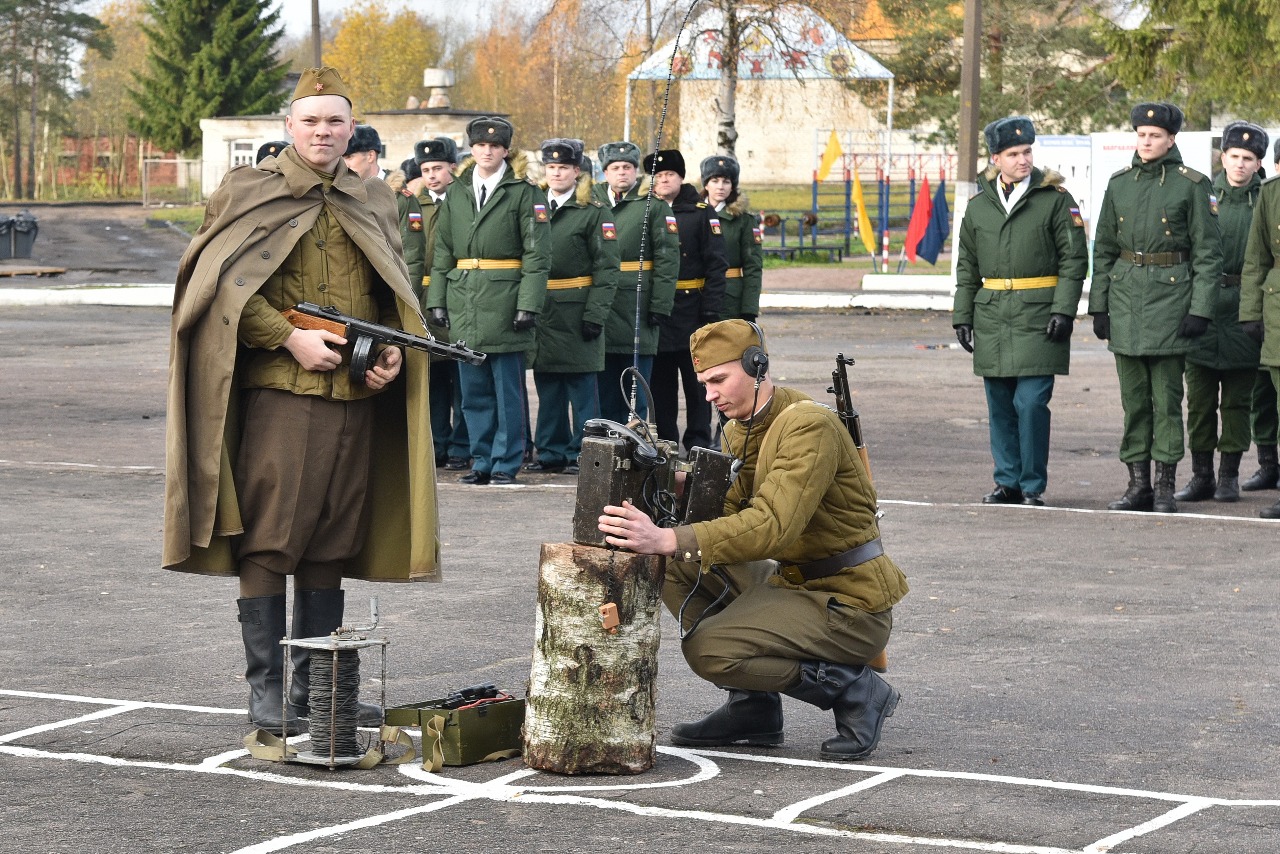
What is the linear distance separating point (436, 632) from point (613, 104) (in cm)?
6319

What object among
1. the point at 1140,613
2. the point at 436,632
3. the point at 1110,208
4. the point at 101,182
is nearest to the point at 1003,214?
the point at 1110,208

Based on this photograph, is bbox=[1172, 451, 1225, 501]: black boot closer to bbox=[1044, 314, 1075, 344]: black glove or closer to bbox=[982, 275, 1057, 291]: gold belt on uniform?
bbox=[1044, 314, 1075, 344]: black glove

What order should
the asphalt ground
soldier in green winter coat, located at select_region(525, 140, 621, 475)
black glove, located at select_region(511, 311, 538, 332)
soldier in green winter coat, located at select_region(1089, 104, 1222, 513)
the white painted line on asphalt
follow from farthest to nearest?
soldier in green winter coat, located at select_region(525, 140, 621, 475) < black glove, located at select_region(511, 311, 538, 332) < soldier in green winter coat, located at select_region(1089, 104, 1222, 513) < the white painted line on asphalt < the asphalt ground

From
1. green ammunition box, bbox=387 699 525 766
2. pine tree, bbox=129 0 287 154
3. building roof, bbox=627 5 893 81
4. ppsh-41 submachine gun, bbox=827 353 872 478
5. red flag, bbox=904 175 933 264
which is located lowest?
green ammunition box, bbox=387 699 525 766

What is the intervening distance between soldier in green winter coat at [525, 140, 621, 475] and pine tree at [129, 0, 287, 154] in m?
57.7

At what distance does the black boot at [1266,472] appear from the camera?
1302 centimetres

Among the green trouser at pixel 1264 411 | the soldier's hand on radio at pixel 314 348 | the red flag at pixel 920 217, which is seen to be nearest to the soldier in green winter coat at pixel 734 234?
the green trouser at pixel 1264 411

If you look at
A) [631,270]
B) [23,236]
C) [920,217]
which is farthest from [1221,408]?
[23,236]

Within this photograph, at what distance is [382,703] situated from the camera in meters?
6.82

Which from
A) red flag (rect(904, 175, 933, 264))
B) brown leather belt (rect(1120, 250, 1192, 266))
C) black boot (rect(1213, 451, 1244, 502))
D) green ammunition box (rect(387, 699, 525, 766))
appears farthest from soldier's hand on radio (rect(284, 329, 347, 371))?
red flag (rect(904, 175, 933, 264))

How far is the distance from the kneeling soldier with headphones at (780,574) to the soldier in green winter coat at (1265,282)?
6.00 meters

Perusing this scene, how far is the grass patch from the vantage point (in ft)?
173

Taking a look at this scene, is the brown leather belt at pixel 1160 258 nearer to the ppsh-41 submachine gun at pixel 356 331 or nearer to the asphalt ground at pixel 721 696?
the asphalt ground at pixel 721 696

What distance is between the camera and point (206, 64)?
68.6m
